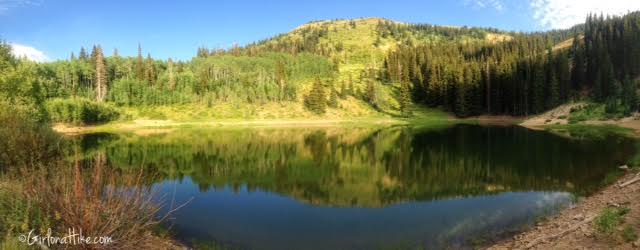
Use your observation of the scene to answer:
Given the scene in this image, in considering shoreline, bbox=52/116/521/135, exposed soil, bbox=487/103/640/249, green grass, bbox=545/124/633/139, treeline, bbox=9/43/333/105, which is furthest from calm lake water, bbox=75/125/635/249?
treeline, bbox=9/43/333/105

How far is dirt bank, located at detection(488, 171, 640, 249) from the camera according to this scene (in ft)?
37.3

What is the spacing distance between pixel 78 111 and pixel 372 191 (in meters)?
97.1

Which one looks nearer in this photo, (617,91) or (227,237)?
(227,237)

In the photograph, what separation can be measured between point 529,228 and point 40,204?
1858cm

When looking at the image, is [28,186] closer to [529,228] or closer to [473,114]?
[529,228]

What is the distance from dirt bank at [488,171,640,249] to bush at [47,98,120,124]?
4109 inches

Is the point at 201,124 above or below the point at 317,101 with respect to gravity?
below

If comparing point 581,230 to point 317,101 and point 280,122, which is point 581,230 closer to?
point 280,122

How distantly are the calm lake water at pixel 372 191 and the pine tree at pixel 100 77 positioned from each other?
96.2 metres

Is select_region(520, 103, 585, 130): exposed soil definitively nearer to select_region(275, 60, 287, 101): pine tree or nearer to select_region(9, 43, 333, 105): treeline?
select_region(9, 43, 333, 105): treeline

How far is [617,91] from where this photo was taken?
93.6 metres

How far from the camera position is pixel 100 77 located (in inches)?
5285

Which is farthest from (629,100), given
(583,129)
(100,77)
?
(100,77)

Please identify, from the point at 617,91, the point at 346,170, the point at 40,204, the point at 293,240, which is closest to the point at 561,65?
the point at 617,91
